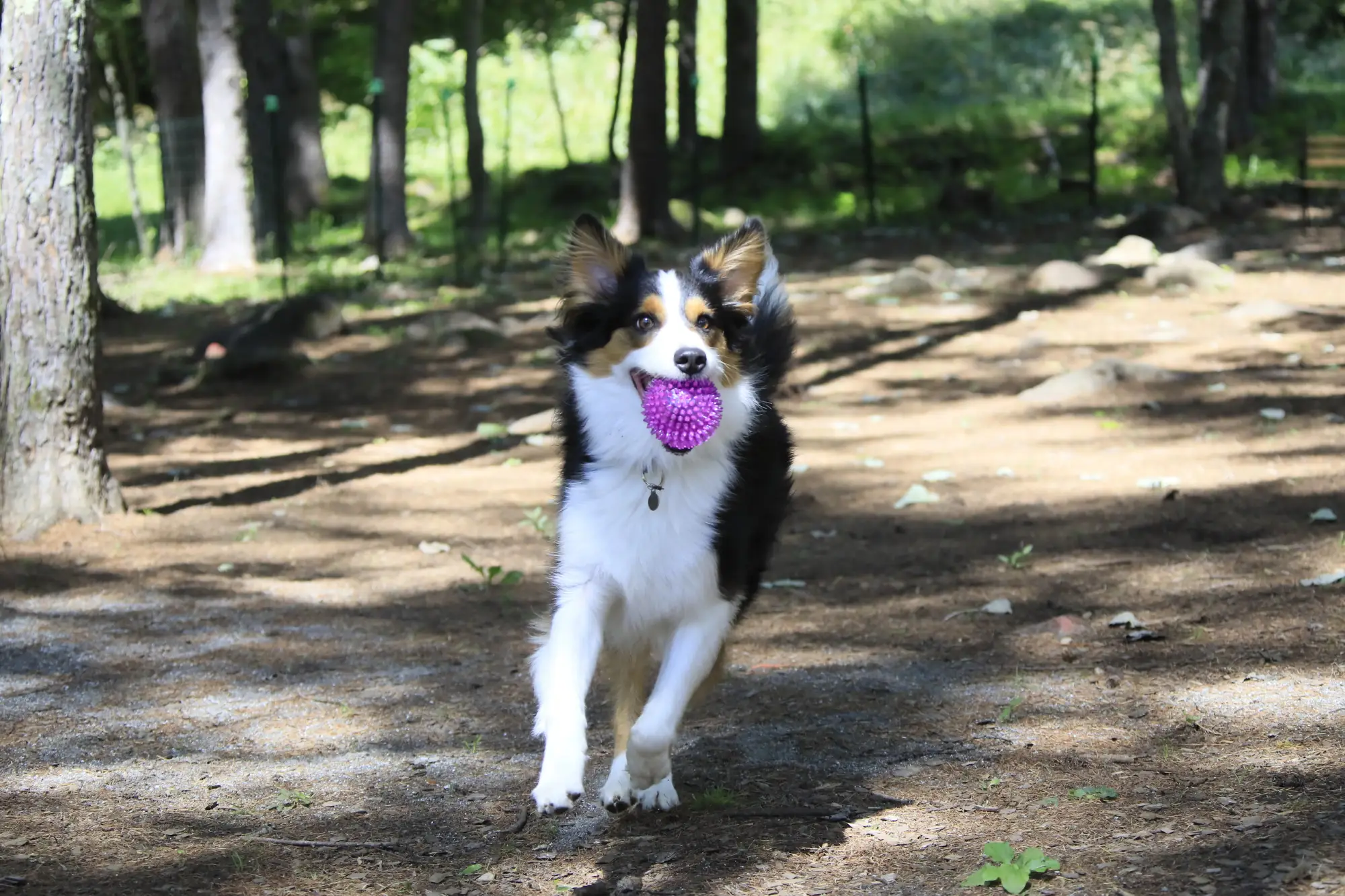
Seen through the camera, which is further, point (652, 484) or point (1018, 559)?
point (1018, 559)

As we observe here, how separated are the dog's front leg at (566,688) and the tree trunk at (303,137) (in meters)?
22.2

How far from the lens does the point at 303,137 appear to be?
87.6 ft

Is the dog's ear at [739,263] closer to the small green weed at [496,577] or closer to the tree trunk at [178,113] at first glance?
the small green weed at [496,577]

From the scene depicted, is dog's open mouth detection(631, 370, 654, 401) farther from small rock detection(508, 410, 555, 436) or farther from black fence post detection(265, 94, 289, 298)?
black fence post detection(265, 94, 289, 298)

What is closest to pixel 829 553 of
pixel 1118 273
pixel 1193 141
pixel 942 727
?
pixel 942 727

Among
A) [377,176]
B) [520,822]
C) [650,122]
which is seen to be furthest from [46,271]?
[650,122]

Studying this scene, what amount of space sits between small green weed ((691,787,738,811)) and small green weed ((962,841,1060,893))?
3.06 feet

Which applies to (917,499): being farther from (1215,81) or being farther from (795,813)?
(1215,81)

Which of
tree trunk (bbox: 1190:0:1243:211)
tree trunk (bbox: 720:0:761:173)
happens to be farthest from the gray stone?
tree trunk (bbox: 720:0:761:173)

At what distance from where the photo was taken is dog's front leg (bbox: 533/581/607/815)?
376 cm

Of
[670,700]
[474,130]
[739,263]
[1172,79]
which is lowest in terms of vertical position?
[670,700]

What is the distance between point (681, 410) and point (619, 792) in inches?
42.7

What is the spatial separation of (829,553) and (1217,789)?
12.4 ft

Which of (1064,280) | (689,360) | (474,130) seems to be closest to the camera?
(689,360)
